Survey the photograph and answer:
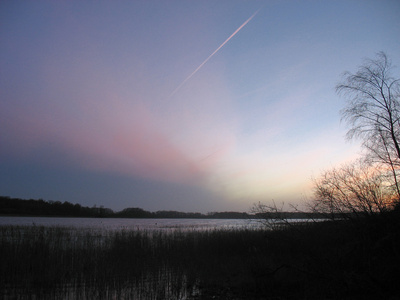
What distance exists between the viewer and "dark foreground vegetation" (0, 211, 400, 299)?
20.3 feet

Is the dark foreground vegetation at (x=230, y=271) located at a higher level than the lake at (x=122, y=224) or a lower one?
higher

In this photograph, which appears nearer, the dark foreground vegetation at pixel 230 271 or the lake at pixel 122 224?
the dark foreground vegetation at pixel 230 271

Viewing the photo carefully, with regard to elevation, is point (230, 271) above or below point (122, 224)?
above

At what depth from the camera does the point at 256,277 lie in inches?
322

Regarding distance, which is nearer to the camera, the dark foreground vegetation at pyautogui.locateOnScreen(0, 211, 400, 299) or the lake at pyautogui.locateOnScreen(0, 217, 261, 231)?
the dark foreground vegetation at pyautogui.locateOnScreen(0, 211, 400, 299)

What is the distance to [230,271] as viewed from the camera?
37.2 ft

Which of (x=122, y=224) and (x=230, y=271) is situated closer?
(x=230, y=271)

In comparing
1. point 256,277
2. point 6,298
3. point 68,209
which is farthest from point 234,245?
point 68,209

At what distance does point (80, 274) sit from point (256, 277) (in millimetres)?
6745

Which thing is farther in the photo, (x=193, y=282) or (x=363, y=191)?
(x=193, y=282)

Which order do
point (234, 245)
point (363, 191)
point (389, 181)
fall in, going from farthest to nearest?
point (234, 245) → point (389, 181) → point (363, 191)

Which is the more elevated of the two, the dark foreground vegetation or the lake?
the dark foreground vegetation

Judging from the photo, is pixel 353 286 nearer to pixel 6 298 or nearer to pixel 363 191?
pixel 363 191

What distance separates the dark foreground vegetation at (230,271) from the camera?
6.20m
